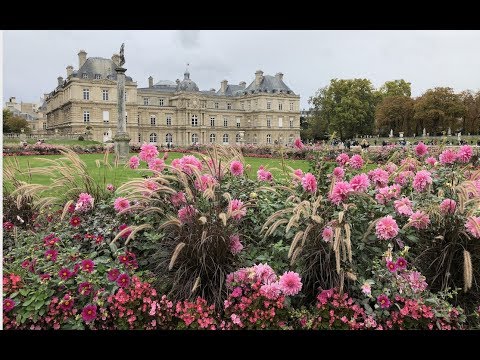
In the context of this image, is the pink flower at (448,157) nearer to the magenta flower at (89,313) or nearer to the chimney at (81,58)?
the magenta flower at (89,313)

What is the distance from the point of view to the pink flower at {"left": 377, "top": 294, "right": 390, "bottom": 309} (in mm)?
3125

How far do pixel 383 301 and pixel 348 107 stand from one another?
188ft

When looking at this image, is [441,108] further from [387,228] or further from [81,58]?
[387,228]

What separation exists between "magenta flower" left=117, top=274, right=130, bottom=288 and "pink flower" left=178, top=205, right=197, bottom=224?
0.60 meters

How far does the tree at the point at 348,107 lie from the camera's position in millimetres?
57559

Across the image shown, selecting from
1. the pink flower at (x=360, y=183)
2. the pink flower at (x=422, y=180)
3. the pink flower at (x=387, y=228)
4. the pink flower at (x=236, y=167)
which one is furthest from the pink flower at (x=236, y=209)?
the pink flower at (x=422, y=180)

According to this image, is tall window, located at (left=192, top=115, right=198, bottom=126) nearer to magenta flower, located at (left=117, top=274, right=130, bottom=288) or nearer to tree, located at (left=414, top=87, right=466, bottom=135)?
tree, located at (left=414, top=87, right=466, bottom=135)

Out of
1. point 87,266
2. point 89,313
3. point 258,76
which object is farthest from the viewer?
point 258,76

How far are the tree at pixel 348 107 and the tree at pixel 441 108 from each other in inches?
300

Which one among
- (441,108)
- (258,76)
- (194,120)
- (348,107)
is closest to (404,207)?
(441,108)

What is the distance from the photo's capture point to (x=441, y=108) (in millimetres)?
52812
